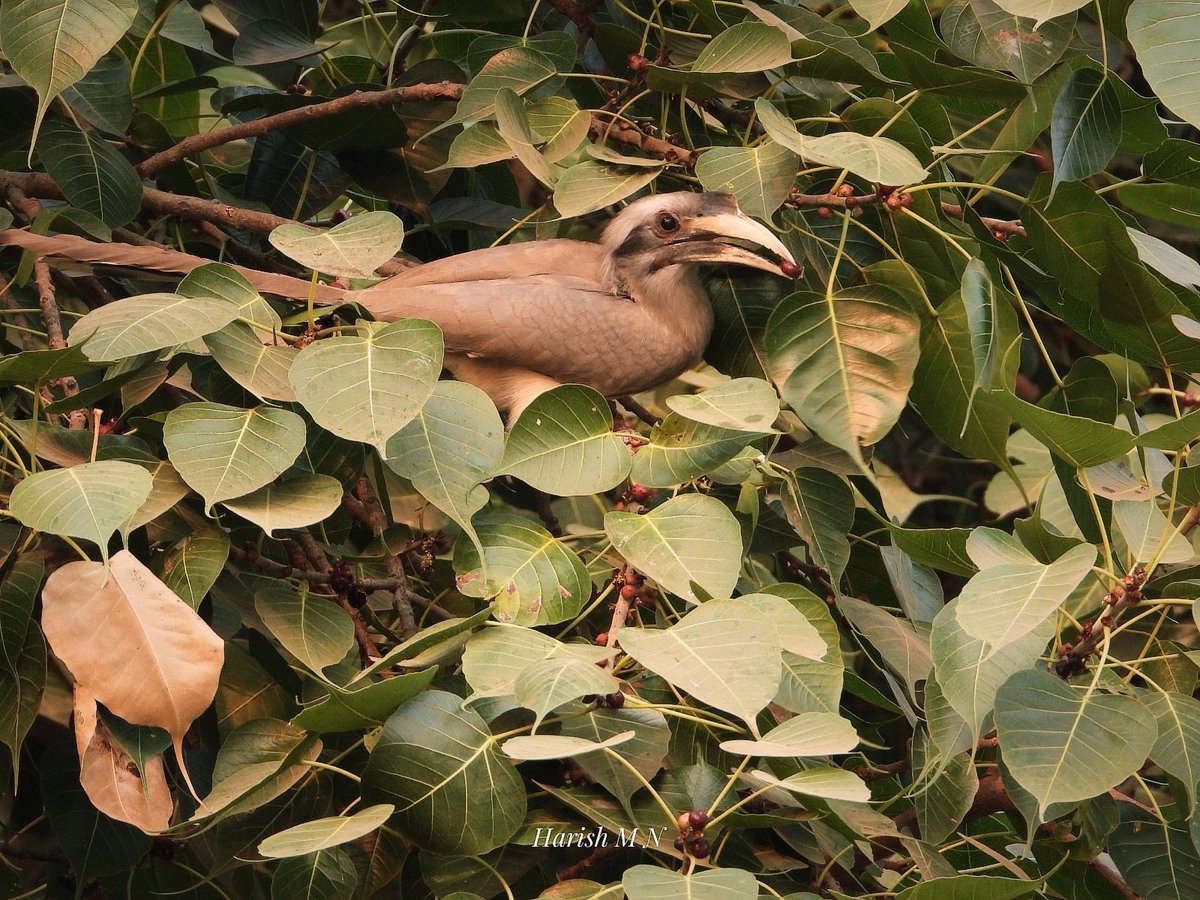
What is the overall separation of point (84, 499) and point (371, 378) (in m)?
0.47

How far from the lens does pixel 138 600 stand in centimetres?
185

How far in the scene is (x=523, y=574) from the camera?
6.77ft

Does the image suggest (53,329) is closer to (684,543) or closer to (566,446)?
(566,446)

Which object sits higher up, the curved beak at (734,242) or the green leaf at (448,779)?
the curved beak at (734,242)

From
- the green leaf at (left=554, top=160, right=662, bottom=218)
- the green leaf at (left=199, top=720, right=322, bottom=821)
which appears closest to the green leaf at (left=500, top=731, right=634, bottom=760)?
the green leaf at (left=199, top=720, right=322, bottom=821)

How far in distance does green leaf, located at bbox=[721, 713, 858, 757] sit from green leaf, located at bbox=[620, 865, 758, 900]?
162mm

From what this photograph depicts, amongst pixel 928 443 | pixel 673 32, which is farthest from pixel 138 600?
pixel 928 443

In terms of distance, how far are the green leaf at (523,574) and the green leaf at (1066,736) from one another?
71 cm

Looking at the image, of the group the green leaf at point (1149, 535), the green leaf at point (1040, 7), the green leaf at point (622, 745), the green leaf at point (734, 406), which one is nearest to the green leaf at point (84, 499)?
the green leaf at point (622, 745)

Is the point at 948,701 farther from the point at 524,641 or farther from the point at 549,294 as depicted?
the point at 549,294

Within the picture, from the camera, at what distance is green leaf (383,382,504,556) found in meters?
2.03

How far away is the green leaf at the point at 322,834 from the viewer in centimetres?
165

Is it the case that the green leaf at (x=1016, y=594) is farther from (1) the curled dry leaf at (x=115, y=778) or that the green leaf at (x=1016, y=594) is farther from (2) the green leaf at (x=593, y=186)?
(1) the curled dry leaf at (x=115, y=778)

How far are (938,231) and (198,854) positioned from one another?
71.5 inches
